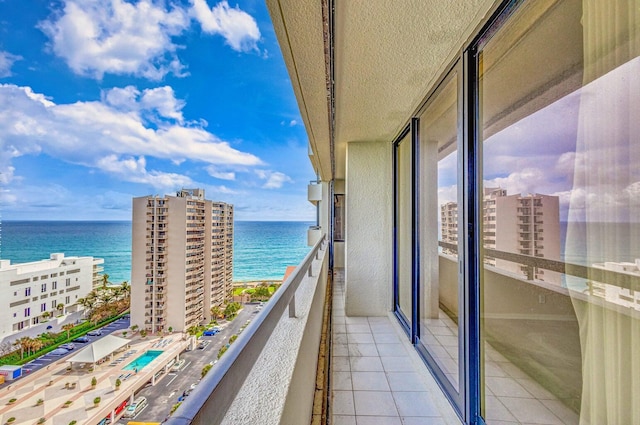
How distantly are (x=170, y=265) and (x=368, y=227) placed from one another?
9.30 ft

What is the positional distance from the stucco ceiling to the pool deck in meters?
1.51

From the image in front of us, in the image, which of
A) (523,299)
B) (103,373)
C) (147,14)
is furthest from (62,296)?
(147,14)

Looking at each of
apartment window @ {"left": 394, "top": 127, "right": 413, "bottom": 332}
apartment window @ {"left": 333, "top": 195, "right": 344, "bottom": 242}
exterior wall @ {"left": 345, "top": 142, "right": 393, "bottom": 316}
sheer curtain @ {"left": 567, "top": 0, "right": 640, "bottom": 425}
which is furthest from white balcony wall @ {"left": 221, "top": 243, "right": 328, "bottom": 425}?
apartment window @ {"left": 333, "top": 195, "right": 344, "bottom": 242}

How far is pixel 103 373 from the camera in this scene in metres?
0.85

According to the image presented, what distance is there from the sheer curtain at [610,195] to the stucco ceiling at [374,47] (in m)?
0.70

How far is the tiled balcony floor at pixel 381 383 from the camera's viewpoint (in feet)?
6.20

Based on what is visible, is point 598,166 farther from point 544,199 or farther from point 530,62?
point 530,62

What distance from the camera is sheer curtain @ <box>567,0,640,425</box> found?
2.63 feet

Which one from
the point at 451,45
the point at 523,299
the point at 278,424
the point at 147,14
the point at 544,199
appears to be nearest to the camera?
the point at 278,424

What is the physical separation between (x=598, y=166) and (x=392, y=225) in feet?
9.17

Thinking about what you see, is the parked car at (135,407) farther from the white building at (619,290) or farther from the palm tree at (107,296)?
→ the white building at (619,290)

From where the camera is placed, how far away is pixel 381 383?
2.27 metres

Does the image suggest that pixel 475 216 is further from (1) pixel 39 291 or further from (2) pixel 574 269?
(1) pixel 39 291

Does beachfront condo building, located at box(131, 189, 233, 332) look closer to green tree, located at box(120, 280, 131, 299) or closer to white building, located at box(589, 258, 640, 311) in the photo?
green tree, located at box(120, 280, 131, 299)
